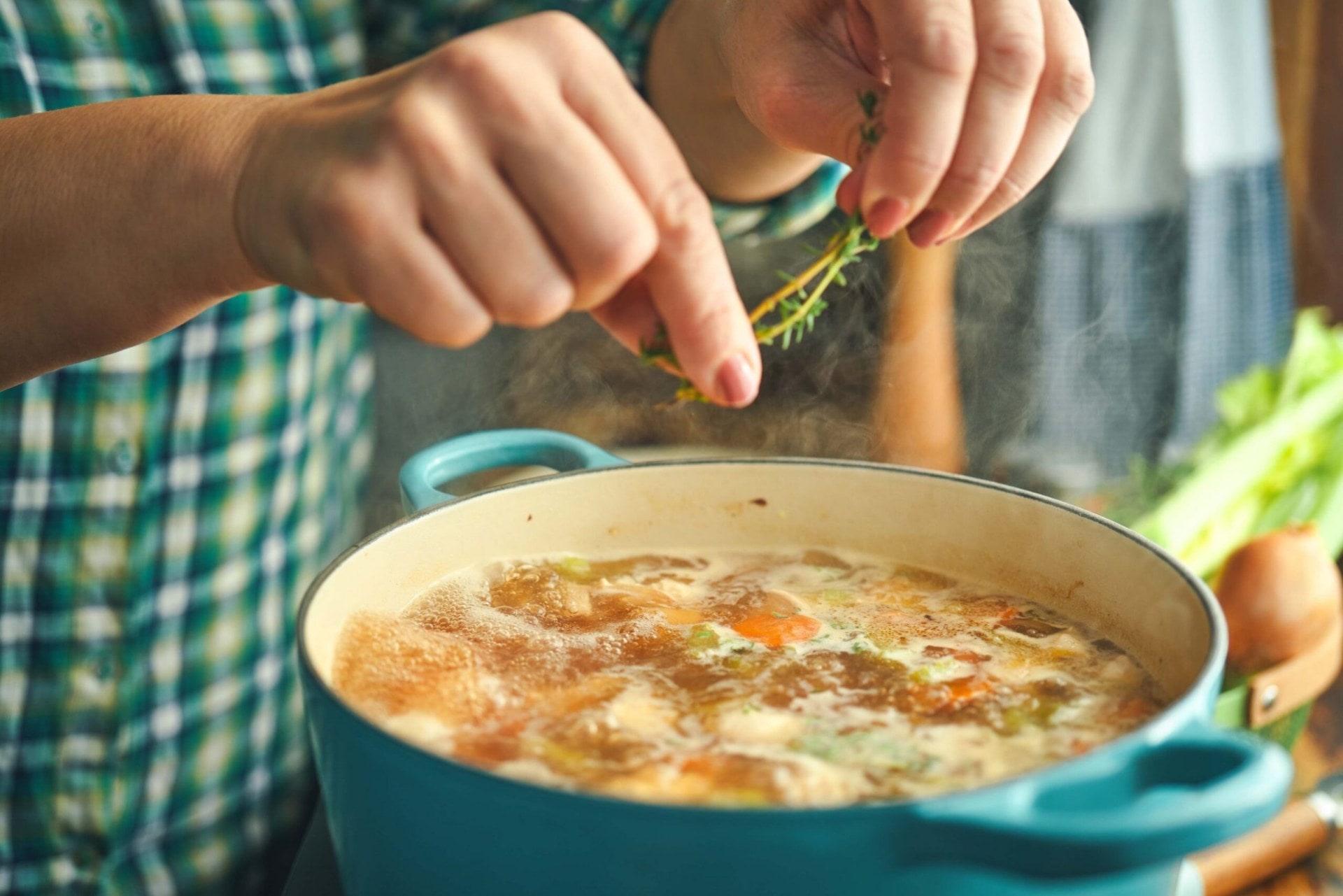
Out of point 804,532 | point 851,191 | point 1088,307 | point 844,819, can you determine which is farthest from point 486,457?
point 1088,307

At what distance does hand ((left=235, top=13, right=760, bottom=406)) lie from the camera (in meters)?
0.60

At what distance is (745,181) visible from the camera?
1.41 m

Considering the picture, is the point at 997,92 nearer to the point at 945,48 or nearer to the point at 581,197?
the point at 945,48

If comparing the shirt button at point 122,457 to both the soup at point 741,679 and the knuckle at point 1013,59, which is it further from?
the knuckle at point 1013,59

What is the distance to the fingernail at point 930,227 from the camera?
91 cm

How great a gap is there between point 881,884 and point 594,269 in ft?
1.18

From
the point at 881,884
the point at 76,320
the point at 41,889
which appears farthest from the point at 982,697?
the point at 41,889

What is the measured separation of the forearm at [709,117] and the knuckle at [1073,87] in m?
0.41

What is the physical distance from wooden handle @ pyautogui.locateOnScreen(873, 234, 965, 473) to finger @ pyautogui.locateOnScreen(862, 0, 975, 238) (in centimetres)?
183

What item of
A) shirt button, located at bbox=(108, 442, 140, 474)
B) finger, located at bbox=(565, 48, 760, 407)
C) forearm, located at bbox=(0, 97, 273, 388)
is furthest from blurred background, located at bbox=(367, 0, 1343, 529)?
finger, located at bbox=(565, 48, 760, 407)

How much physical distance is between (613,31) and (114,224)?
0.85 m

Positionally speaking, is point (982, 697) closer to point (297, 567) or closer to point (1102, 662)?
point (1102, 662)

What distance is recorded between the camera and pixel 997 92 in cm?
85

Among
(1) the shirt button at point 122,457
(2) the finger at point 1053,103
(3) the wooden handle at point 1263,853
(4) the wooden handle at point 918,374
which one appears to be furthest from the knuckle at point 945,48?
(4) the wooden handle at point 918,374
